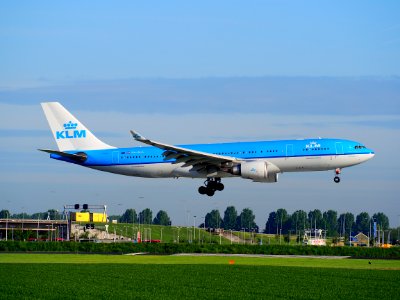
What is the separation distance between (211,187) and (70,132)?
58.5ft

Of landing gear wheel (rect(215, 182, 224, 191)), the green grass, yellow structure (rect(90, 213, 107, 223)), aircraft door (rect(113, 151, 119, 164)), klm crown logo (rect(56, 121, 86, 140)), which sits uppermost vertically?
klm crown logo (rect(56, 121, 86, 140))

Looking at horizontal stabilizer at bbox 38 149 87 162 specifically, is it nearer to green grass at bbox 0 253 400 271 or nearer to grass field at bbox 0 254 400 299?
green grass at bbox 0 253 400 271

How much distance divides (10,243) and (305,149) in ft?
115

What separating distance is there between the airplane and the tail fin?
106 millimetres

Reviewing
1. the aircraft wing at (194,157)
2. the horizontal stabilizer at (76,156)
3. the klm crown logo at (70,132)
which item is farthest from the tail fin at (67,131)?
the aircraft wing at (194,157)

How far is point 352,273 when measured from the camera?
5284cm

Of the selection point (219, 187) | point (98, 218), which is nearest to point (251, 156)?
point (219, 187)

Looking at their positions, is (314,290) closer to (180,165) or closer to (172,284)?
(172,284)

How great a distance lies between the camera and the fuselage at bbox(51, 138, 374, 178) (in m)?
74.9

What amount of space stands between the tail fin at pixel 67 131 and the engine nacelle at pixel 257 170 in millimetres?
16291

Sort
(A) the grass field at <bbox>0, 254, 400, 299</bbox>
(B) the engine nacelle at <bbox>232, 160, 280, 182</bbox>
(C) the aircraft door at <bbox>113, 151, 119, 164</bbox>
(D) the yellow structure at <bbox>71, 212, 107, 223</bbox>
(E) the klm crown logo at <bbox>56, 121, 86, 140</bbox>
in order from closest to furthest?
(A) the grass field at <bbox>0, 254, 400, 299</bbox>, (B) the engine nacelle at <bbox>232, 160, 280, 182</bbox>, (C) the aircraft door at <bbox>113, 151, 119, 164</bbox>, (E) the klm crown logo at <bbox>56, 121, 86, 140</bbox>, (D) the yellow structure at <bbox>71, 212, 107, 223</bbox>

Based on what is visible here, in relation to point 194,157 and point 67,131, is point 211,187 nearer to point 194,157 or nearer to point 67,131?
point 194,157

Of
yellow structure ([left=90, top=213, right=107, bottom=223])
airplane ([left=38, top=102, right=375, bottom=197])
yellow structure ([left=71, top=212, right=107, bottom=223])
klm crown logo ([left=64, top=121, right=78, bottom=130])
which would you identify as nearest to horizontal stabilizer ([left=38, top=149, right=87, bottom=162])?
airplane ([left=38, top=102, right=375, bottom=197])

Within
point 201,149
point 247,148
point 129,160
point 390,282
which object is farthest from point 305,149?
point 390,282
